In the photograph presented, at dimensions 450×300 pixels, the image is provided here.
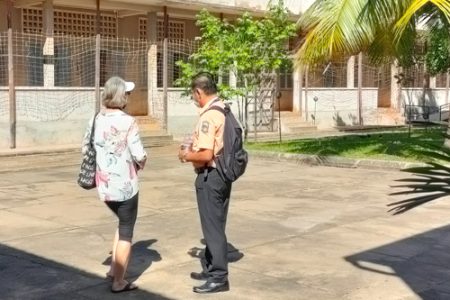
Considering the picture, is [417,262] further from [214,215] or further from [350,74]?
[350,74]

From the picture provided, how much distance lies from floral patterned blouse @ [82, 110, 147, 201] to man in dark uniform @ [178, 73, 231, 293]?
39 cm

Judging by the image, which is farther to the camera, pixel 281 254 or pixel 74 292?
pixel 281 254

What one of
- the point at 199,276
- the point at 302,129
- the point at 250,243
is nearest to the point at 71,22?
the point at 302,129

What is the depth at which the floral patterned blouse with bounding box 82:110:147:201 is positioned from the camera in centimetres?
512

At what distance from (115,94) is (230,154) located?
0.98 meters

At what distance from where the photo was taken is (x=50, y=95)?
660 inches

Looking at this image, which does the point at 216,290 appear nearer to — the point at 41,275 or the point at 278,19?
the point at 41,275

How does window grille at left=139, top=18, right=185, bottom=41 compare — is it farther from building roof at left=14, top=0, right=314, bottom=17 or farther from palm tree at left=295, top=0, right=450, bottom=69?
palm tree at left=295, top=0, right=450, bottom=69

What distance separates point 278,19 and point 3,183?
8995 millimetres

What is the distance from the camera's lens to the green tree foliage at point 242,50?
16562mm

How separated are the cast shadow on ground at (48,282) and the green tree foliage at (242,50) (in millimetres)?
10965

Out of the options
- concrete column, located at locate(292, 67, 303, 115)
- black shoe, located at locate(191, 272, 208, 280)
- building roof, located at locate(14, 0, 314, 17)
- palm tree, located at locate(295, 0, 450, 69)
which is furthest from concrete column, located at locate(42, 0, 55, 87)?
black shoe, located at locate(191, 272, 208, 280)

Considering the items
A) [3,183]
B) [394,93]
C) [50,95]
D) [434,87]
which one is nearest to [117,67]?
[50,95]

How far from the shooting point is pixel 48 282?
5469 mm
